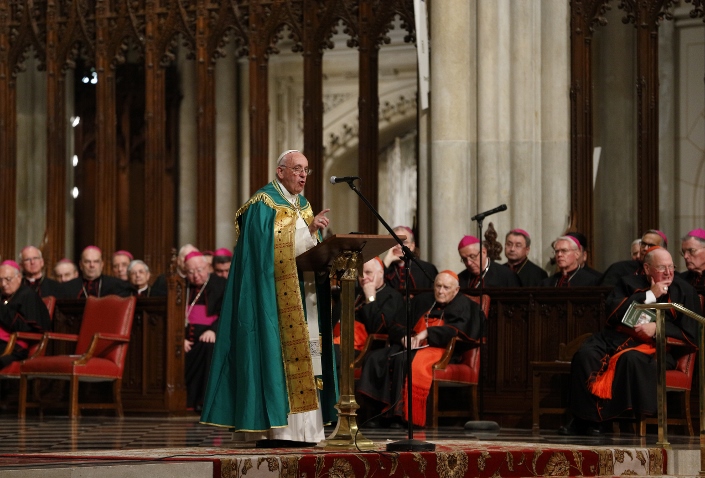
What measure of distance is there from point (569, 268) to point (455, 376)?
1.60 m

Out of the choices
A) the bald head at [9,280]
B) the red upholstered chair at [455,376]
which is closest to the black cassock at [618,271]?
the red upholstered chair at [455,376]

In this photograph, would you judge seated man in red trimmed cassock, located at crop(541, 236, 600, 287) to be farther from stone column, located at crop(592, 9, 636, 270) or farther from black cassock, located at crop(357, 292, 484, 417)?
stone column, located at crop(592, 9, 636, 270)

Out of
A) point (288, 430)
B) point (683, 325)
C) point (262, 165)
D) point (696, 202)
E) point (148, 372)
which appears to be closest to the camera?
point (288, 430)

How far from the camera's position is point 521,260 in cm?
1251

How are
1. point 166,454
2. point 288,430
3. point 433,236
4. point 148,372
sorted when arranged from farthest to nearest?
point 433,236, point 148,372, point 288,430, point 166,454

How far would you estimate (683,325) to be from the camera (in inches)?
400

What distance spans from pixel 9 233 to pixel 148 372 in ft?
12.0

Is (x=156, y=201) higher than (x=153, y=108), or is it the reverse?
(x=153, y=108)

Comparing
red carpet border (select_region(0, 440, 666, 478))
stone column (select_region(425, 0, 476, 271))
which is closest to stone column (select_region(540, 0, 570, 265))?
stone column (select_region(425, 0, 476, 271))

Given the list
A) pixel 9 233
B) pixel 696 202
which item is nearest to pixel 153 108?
pixel 9 233

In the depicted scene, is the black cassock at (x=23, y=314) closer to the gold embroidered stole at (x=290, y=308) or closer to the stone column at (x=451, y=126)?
the stone column at (x=451, y=126)

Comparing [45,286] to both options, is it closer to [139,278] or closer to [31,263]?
[31,263]

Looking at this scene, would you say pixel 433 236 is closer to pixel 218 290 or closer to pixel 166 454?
pixel 218 290

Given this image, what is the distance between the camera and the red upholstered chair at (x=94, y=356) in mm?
12016
